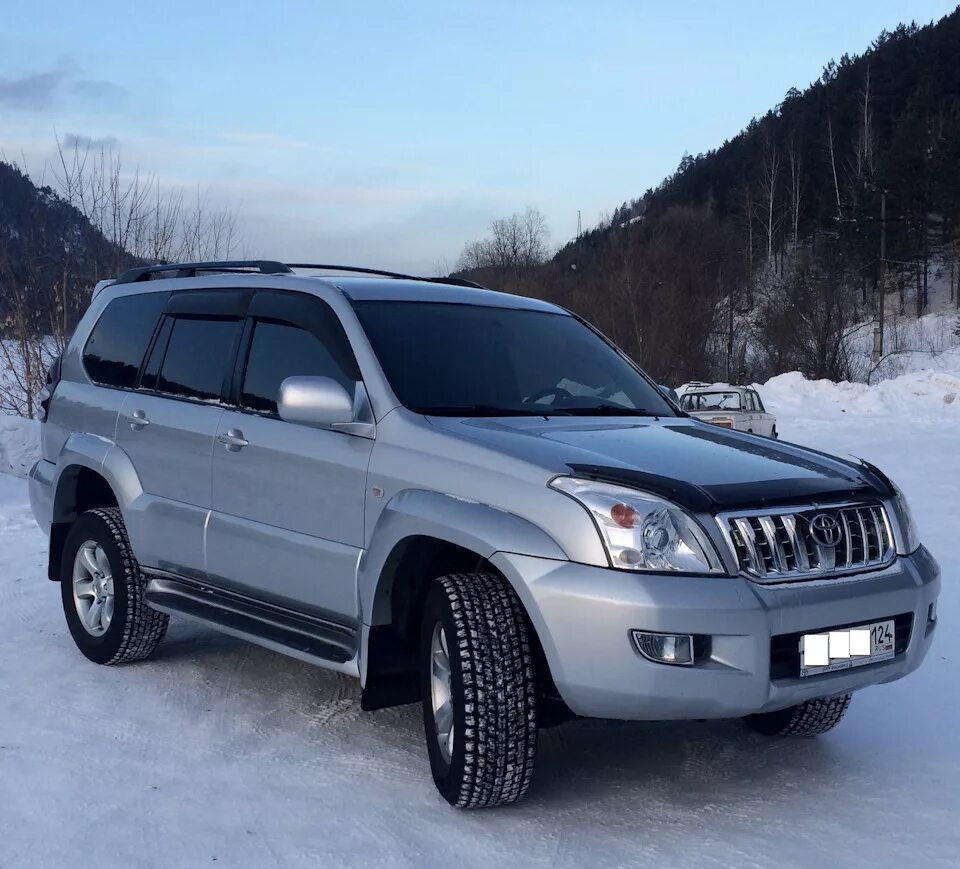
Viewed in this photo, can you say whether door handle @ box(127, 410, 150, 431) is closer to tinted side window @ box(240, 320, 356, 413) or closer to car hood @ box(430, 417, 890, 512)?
tinted side window @ box(240, 320, 356, 413)

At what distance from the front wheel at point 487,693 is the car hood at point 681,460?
0.49 metres

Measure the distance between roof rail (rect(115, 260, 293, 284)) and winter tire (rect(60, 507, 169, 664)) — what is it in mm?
1279

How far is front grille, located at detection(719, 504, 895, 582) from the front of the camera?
323 centimetres

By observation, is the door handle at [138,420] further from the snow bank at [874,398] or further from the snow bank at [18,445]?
the snow bank at [874,398]

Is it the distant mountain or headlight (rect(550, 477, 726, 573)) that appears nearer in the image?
headlight (rect(550, 477, 726, 573))

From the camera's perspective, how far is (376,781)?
3805 mm

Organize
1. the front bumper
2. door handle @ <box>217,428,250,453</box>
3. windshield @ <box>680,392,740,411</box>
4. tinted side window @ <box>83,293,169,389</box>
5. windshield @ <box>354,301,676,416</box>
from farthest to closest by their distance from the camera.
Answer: windshield @ <box>680,392,740,411</box> → tinted side window @ <box>83,293,169,389</box> → door handle @ <box>217,428,250,453</box> → windshield @ <box>354,301,676,416</box> → the front bumper

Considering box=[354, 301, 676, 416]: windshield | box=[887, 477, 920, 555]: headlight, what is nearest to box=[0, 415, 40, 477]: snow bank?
box=[354, 301, 676, 416]: windshield

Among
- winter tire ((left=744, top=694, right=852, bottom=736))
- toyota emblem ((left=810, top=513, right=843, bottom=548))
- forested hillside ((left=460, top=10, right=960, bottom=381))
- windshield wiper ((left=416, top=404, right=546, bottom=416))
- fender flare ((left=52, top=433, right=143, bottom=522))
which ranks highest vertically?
forested hillside ((left=460, top=10, right=960, bottom=381))

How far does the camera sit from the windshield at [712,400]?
18.6 meters

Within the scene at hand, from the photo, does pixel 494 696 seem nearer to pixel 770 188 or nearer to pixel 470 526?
pixel 470 526

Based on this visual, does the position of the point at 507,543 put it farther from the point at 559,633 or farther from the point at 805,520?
the point at 805,520

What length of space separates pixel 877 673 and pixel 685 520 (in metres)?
0.89

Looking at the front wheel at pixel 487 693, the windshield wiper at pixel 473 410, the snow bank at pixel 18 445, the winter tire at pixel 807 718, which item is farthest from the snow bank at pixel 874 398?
the front wheel at pixel 487 693
